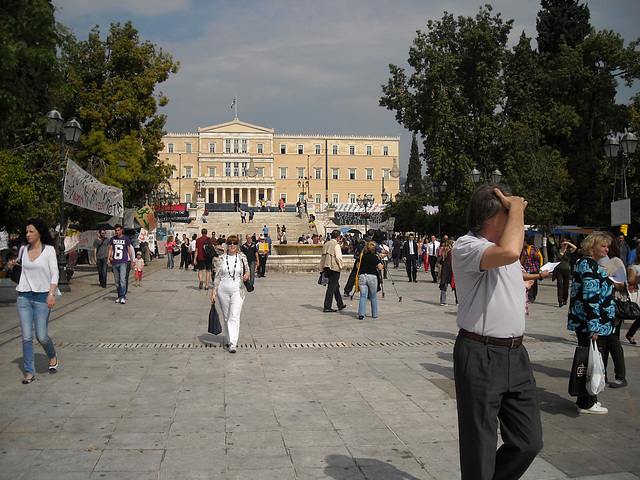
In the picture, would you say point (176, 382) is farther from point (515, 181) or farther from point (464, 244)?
point (515, 181)

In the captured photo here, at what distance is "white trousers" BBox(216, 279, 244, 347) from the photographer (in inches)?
348

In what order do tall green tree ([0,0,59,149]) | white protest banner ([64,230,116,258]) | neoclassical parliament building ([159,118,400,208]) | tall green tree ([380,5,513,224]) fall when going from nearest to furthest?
tall green tree ([0,0,59,149]) < white protest banner ([64,230,116,258]) < tall green tree ([380,5,513,224]) < neoclassical parliament building ([159,118,400,208])

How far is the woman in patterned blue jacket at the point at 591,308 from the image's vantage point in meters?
5.83

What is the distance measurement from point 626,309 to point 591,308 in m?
1.73

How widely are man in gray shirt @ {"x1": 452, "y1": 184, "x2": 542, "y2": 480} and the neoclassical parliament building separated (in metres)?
104

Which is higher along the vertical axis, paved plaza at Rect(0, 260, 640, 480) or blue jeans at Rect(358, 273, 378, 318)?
blue jeans at Rect(358, 273, 378, 318)

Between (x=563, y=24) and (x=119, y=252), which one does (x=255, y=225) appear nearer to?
(x=563, y=24)

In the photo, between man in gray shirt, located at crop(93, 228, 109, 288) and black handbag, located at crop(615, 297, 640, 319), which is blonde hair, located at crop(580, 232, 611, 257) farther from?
man in gray shirt, located at crop(93, 228, 109, 288)

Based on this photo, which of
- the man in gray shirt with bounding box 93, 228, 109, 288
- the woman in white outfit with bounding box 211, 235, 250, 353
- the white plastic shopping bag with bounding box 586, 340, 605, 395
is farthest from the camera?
the man in gray shirt with bounding box 93, 228, 109, 288

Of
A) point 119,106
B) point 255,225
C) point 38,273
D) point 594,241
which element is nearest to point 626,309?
point 594,241

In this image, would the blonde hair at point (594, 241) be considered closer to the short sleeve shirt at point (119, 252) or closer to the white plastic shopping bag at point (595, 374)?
the white plastic shopping bag at point (595, 374)

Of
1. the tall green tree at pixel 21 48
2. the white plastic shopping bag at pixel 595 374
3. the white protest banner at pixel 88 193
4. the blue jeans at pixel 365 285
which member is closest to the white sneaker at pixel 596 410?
the white plastic shopping bag at pixel 595 374

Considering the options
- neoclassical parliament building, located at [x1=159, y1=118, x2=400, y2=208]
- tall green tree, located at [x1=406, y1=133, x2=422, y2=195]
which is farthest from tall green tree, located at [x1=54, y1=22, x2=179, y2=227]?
neoclassical parliament building, located at [x1=159, y1=118, x2=400, y2=208]

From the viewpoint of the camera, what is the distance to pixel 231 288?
8.95 meters
